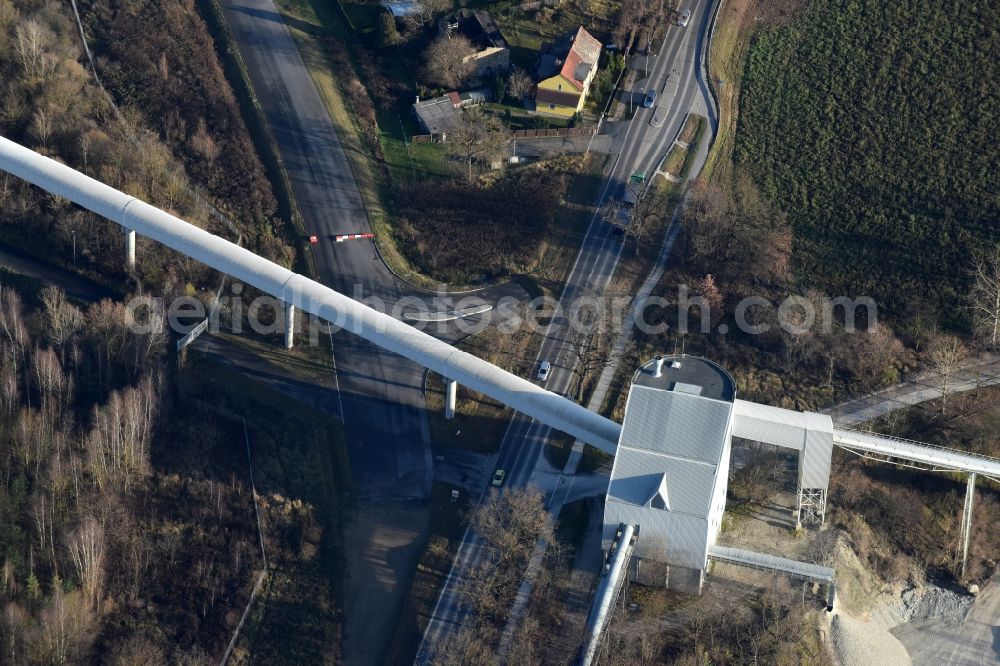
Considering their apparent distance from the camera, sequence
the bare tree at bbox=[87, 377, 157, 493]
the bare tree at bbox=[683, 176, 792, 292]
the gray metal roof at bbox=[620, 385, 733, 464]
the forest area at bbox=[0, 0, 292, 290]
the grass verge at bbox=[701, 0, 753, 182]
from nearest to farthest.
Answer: the gray metal roof at bbox=[620, 385, 733, 464], the bare tree at bbox=[87, 377, 157, 493], the bare tree at bbox=[683, 176, 792, 292], the forest area at bbox=[0, 0, 292, 290], the grass verge at bbox=[701, 0, 753, 182]

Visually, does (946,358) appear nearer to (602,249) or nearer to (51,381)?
(602,249)

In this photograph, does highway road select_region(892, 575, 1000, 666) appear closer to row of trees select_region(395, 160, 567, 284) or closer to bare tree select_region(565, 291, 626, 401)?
bare tree select_region(565, 291, 626, 401)

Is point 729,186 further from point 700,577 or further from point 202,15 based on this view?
point 202,15

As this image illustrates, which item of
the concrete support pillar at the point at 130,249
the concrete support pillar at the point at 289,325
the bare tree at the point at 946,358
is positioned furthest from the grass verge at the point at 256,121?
the bare tree at the point at 946,358

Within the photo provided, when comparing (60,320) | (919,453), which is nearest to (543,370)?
(919,453)

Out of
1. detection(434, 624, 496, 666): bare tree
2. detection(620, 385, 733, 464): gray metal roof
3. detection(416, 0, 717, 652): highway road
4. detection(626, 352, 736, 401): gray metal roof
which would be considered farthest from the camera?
detection(626, 352, 736, 401): gray metal roof

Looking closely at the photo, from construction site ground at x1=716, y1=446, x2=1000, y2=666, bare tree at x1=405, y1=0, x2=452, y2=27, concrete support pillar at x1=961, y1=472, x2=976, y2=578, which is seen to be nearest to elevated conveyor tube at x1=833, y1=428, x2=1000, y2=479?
concrete support pillar at x1=961, y1=472, x2=976, y2=578

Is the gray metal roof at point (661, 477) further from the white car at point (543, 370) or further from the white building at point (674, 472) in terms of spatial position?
the white car at point (543, 370)
